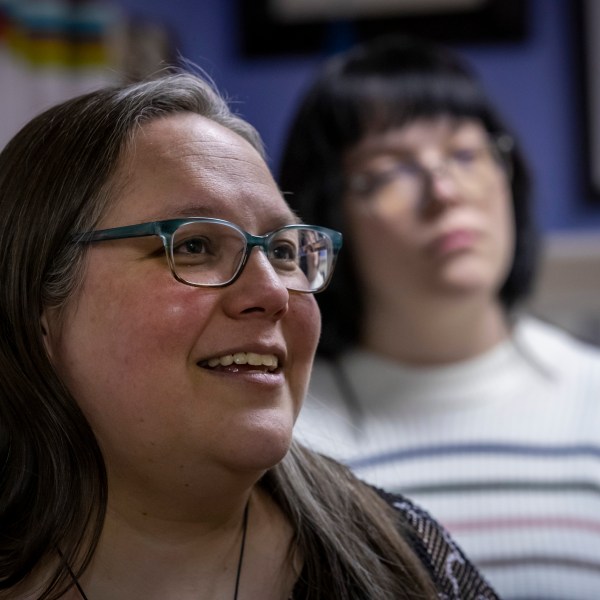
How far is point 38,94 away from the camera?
248cm

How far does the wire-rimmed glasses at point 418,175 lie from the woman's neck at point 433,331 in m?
0.20

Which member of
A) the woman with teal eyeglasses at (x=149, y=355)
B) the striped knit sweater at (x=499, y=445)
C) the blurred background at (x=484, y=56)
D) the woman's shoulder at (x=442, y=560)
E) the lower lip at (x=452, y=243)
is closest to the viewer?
the woman with teal eyeglasses at (x=149, y=355)

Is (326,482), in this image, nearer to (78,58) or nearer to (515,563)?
(515,563)

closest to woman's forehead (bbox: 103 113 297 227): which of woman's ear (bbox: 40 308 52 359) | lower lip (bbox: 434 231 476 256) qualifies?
woman's ear (bbox: 40 308 52 359)

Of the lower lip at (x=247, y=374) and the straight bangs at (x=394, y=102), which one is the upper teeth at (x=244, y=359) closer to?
the lower lip at (x=247, y=374)

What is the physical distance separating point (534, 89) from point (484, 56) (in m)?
0.16

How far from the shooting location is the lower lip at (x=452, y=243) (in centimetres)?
175

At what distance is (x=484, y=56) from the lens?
2.72 m

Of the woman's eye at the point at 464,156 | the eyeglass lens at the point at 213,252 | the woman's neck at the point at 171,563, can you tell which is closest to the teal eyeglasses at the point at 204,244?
the eyeglass lens at the point at 213,252

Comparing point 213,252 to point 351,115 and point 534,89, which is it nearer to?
point 351,115

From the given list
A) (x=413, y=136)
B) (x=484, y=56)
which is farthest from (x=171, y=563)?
(x=484, y=56)

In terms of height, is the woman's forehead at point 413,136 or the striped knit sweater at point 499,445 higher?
the woman's forehead at point 413,136

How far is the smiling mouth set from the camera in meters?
0.91

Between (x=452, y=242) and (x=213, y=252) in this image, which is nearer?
(x=213, y=252)
